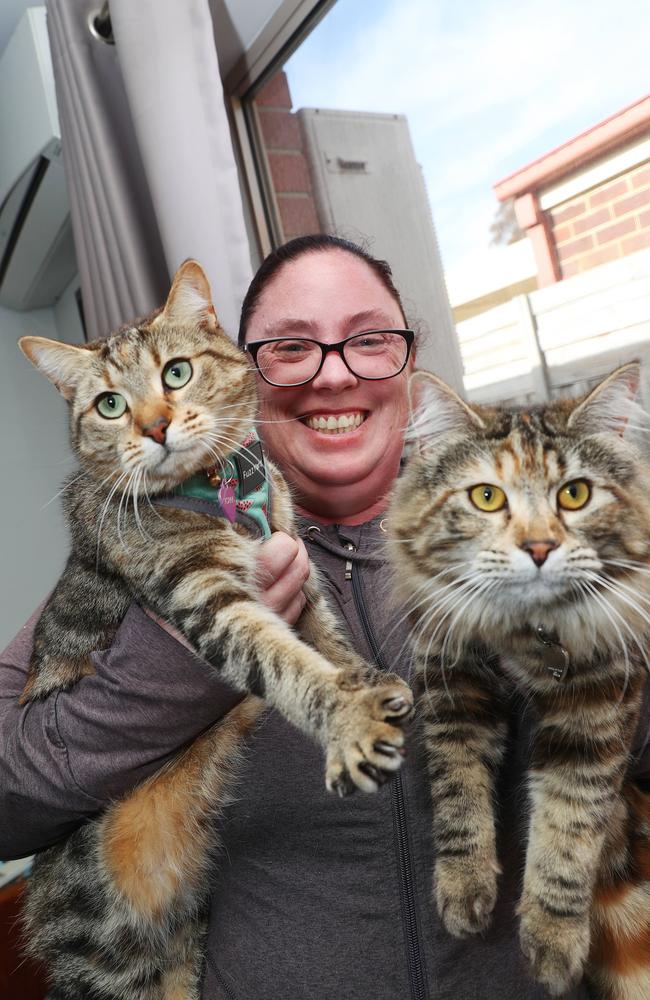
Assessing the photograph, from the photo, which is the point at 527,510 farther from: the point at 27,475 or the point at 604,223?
the point at 27,475

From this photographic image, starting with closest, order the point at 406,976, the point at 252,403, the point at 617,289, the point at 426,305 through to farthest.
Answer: the point at 406,976 < the point at 252,403 < the point at 617,289 < the point at 426,305

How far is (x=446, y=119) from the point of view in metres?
1.83

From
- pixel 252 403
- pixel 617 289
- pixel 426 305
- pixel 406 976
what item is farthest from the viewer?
pixel 426 305

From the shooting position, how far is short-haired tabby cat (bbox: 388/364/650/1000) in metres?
0.78

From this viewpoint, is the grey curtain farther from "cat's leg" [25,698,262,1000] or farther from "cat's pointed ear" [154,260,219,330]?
"cat's leg" [25,698,262,1000]

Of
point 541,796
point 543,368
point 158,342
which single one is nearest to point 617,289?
point 543,368

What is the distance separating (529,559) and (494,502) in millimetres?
107

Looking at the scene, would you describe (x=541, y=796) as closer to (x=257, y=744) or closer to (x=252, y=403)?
(x=257, y=744)

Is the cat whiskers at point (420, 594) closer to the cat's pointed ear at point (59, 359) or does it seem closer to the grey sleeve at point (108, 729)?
the grey sleeve at point (108, 729)

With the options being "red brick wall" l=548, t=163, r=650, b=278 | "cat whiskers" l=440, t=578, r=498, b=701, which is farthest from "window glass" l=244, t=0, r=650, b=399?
"cat whiskers" l=440, t=578, r=498, b=701

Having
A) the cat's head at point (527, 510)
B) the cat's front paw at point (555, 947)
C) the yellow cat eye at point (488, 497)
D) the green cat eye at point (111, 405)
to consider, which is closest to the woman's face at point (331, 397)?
the green cat eye at point (111, 405)

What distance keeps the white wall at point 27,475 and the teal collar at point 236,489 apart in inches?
96.6

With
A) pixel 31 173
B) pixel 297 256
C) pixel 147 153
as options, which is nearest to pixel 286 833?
pixel 297 256

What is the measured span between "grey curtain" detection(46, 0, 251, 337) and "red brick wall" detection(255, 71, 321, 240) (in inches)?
19.2
